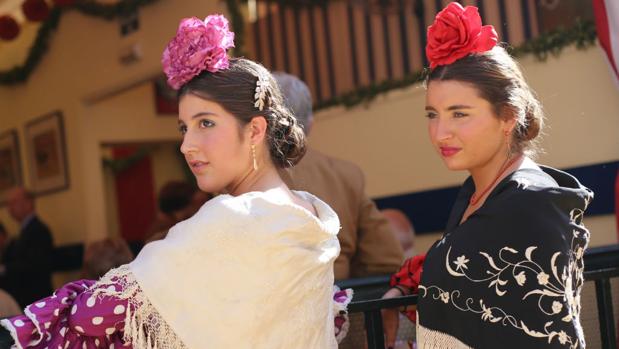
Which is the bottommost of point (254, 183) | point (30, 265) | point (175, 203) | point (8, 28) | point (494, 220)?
point (30, 265)

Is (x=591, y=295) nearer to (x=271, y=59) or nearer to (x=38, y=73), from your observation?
(x=271, y=59)

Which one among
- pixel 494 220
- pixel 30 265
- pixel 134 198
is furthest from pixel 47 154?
pixel 494 220

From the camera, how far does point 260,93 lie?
6.20 ft

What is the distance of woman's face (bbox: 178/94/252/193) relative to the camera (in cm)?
184

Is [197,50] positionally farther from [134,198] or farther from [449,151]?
[134,198]

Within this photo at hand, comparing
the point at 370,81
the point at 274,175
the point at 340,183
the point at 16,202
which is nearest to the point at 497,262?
the point at 274,175

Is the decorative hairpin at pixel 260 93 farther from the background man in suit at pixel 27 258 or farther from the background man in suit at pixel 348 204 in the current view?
the background man in suit at pixel 27 258

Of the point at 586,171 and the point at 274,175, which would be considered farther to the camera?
the point at 586,171

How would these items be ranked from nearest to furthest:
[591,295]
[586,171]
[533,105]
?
[533,105], [591,295], [586,171]

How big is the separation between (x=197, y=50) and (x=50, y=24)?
18.6ft

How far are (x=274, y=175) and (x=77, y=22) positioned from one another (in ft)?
17.9

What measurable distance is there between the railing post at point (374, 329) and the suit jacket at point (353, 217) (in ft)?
2.75

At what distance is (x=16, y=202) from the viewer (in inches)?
262

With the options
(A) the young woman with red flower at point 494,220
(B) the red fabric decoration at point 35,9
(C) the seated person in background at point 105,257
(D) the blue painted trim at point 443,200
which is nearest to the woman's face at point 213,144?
(A) the young woman with red flower at point 494,220
